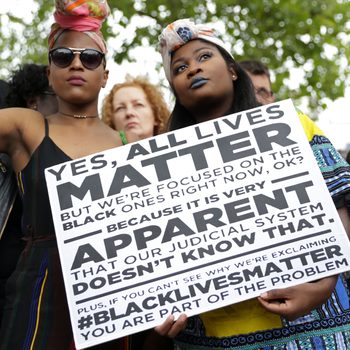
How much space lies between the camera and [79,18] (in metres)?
2.72

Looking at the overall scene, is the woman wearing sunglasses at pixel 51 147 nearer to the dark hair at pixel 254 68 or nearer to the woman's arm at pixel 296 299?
the woman's arm at pixel 296 299

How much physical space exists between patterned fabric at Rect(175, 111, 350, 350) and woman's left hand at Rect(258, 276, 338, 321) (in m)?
0.11

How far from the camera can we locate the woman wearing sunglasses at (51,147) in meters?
2.40

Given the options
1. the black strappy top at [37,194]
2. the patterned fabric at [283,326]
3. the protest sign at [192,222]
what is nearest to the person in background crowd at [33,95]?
the black strappy top at [37,194]

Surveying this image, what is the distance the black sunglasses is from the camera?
2.67m

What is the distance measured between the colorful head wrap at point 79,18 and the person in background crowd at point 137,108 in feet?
5.33

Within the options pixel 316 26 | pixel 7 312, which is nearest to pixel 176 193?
pixel 7 312

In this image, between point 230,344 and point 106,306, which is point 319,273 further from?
point 106,306

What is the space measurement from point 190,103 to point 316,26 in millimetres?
6003

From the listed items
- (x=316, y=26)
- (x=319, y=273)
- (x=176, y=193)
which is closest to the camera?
(x=319, y=273)

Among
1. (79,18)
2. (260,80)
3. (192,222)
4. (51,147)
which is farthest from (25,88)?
(192,222)

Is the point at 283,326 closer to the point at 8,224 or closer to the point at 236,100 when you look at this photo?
the point at 236,100

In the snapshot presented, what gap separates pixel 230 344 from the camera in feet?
7.57

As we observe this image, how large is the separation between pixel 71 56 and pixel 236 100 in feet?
2.26
